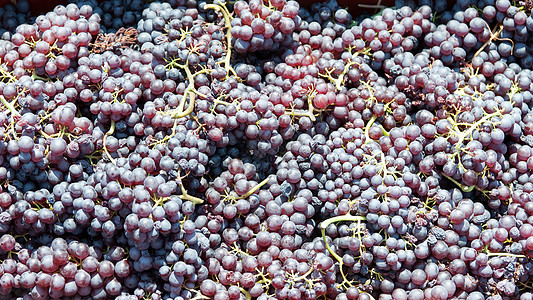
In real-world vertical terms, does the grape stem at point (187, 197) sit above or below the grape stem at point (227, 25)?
below

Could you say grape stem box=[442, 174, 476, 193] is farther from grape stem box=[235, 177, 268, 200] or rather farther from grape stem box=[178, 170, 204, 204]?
grape stem box=[178, 170, 204, 204]

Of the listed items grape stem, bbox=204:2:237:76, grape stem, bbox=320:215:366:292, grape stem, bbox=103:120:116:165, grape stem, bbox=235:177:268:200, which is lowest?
grape stem, bbox=320:215:366:292

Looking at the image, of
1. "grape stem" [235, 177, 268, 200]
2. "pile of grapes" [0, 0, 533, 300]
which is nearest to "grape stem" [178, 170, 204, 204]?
"pile of grapes" [0, 0, 533, 300]

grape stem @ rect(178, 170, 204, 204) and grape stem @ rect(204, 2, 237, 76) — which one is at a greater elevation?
grape stem @ rect(204, 2, 237, 76)

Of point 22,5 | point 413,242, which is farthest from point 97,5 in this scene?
point 413,242

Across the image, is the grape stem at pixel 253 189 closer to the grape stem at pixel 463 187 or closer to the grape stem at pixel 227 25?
the grape stem at pixel 227 25

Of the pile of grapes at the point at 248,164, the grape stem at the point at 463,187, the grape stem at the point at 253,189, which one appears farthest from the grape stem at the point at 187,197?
the grape stem at the point at 463,187

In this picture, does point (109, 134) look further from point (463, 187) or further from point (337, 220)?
point (463, 187)

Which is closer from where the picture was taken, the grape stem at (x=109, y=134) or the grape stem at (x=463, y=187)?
the grape stem at (x=109, y=134)
